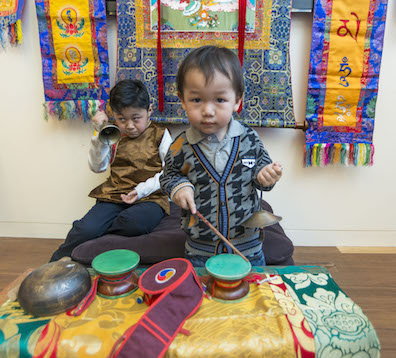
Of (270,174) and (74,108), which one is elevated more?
(74,108)

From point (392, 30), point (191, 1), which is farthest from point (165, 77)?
point (392, 30)

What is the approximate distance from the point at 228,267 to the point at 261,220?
0.18m

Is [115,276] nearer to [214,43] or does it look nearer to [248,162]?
[248,162]

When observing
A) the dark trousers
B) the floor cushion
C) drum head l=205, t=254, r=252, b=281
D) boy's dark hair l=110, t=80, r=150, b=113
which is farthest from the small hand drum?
boy's dark hair l=110, t=80, r=150, b=113

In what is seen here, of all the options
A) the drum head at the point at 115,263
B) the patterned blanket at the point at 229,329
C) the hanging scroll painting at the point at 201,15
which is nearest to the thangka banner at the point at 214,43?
the hanging scroll painting at the point at 201,15

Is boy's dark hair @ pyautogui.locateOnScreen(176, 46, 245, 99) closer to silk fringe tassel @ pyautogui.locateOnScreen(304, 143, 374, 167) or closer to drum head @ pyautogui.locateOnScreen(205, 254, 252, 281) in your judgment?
drum head @ pyautogui.locateOnScreen(205, 254, 252, 281)

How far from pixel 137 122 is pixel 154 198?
1.18ft

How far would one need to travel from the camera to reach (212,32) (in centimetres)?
151

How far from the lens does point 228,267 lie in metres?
0.77

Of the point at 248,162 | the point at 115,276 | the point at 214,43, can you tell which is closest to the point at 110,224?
the point at 115,276

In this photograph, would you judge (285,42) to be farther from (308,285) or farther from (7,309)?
(7,309)

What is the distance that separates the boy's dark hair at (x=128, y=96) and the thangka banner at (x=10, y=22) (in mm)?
700

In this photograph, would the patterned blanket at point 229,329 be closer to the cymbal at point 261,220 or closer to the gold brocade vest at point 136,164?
the cymbal at point 261,220

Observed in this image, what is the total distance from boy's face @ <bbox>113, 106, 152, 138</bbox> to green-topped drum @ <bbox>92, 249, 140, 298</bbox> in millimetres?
752
